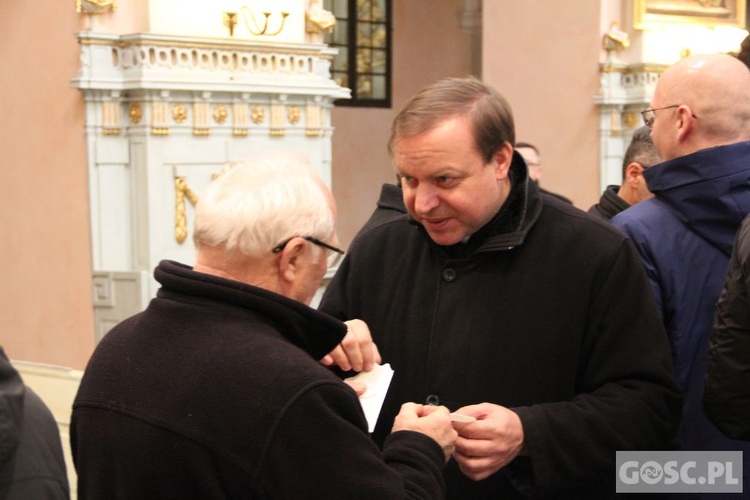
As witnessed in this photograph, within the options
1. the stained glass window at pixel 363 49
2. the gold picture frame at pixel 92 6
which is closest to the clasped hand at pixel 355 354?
the gold picture frame at pixel 92 6

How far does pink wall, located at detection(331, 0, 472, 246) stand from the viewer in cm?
1434

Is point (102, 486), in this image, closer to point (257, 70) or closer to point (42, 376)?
point (42, 376)

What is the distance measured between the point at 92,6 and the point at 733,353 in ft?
20.0

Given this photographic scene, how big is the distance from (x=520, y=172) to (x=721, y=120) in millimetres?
590

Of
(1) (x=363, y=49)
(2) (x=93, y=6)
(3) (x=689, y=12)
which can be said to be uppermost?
(3) (x=689, y=12)

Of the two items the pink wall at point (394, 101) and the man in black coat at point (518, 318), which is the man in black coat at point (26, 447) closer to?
the man in black coat at point (518, 318)

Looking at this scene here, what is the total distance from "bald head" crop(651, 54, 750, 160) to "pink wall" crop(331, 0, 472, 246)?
1120 centimetres

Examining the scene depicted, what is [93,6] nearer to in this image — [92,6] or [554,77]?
[92,6]

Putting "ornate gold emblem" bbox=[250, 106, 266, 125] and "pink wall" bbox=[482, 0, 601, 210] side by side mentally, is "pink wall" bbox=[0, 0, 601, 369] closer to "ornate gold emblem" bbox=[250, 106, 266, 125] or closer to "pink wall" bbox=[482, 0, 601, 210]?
"ornate gold emblem" bbox=[250, 106, 266, 125]

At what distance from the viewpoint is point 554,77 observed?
11828 millimetres

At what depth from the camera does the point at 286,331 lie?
6.82 ft

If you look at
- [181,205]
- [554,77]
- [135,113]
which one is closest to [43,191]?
[135,113]

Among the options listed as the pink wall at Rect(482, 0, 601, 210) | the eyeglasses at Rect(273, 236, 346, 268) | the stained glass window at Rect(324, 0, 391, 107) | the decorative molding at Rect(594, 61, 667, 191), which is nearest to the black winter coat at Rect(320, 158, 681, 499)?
the eyeglasses at Rect(273, 236, 346, 268)

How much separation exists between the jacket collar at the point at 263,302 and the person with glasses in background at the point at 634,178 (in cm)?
264
